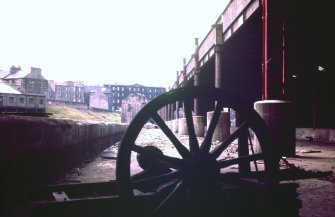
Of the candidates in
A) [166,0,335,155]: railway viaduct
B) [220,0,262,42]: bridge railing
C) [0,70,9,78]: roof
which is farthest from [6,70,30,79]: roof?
[220,0,262,42]: bridge railing

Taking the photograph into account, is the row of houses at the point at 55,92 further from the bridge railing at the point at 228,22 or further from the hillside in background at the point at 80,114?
the bridge railing at the point at 228,22

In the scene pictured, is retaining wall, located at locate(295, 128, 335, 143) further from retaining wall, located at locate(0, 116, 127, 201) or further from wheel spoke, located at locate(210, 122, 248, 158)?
wheel spoke, located at locate(210, 122, 248, 158)

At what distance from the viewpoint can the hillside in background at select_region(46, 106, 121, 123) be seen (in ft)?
230

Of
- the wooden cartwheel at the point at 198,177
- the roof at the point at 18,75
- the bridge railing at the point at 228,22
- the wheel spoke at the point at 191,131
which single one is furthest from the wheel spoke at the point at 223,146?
the roof at the point at 18,75

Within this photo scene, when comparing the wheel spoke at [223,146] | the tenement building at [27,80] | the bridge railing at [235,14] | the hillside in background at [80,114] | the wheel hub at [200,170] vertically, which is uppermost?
the tenement building at [27,80]

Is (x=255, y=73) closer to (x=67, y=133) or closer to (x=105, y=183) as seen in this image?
(x=67, y=133)

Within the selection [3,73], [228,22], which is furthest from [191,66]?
[3,73]

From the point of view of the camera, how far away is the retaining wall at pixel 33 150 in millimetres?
3430

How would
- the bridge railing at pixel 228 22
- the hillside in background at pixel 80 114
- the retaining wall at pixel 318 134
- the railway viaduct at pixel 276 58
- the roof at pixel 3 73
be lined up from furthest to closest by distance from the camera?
the roof at pixel 3 73 → the hillside in background at pixel 80 114 → the retaining wall at pixel 318 134 → the bridge railing at pixel 228 22 → the railway viaduct at pixel 276 58

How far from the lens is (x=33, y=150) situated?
13.5 ft

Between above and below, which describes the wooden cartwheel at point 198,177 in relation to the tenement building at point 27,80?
below

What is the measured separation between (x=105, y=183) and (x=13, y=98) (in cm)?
6675

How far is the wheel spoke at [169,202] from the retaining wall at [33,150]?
6.53 ft

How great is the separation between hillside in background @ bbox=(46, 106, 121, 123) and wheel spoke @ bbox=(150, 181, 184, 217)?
64228 mm
